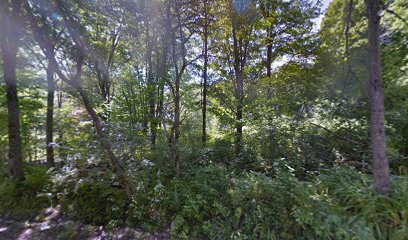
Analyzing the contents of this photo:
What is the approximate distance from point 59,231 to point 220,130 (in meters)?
4.77

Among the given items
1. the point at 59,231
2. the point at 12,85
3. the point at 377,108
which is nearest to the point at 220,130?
the point at 377,108

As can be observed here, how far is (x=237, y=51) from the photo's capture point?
6.41m

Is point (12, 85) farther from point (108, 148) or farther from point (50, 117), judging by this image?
point (108, 148)

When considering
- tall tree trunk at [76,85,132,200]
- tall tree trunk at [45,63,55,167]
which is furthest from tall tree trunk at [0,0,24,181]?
tall tree trunk at [76,85,132,200]

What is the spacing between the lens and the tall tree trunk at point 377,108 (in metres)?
2.46

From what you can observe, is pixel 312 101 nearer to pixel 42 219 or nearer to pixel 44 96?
pixel 42 219

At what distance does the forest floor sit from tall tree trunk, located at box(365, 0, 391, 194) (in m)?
3.09

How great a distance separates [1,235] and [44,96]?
4.28 m

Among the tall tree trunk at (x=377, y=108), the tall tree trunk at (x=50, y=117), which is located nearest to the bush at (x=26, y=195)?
the tall tree trunk at (x=50, y=117)

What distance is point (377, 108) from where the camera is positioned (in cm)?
247

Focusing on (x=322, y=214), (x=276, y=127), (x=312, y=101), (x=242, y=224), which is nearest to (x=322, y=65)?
(x=312, y=101)

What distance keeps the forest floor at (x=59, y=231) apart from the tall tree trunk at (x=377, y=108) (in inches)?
122

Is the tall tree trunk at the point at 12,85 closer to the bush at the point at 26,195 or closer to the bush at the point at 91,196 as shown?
the bush at the point at 26,195

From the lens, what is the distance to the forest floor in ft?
9.57
